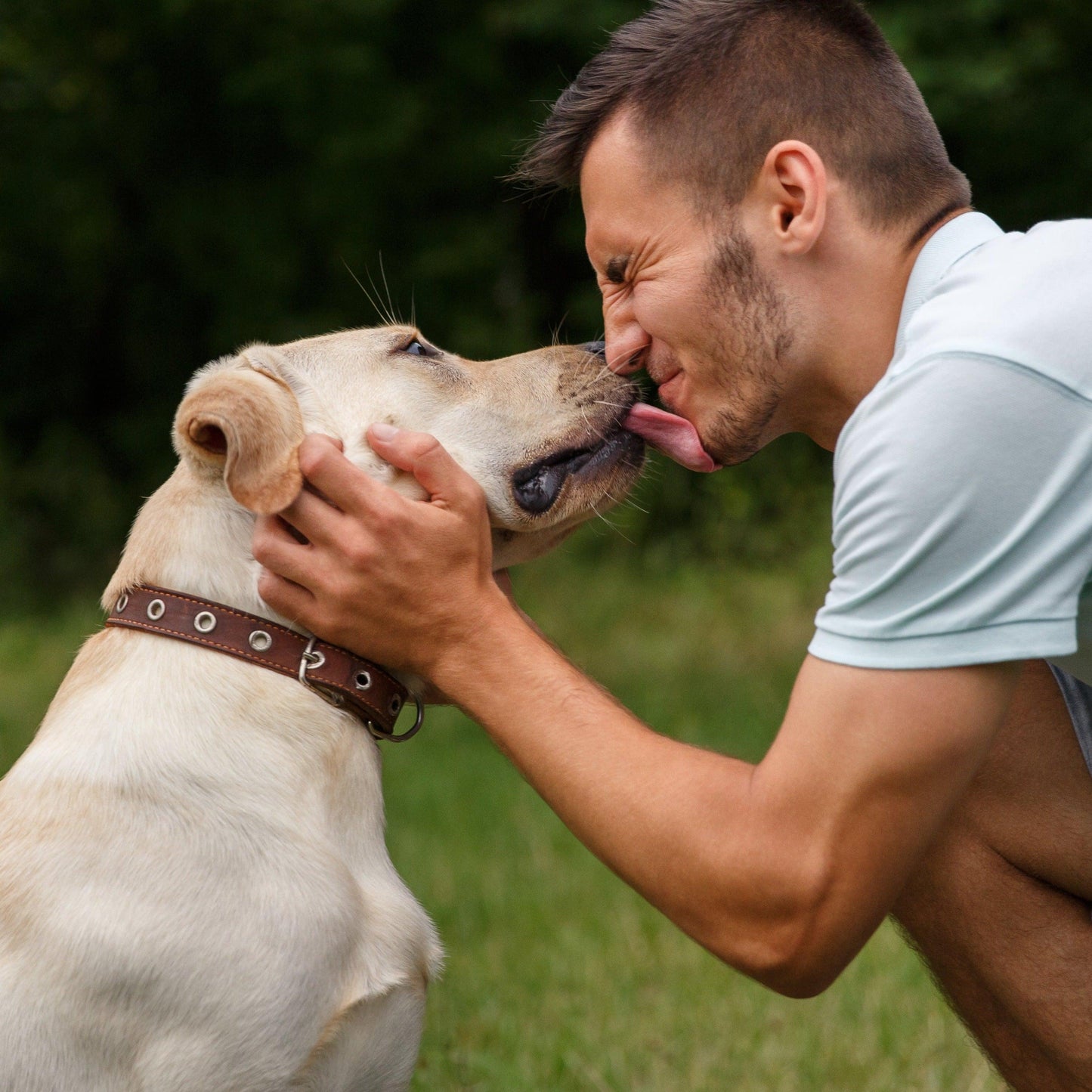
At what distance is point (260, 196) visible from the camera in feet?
45.4

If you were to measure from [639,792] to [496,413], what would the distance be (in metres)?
1.02

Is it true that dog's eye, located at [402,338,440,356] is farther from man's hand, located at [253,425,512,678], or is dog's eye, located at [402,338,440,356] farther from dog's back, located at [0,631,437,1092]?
dog's back, located at [0,631,437,1092]

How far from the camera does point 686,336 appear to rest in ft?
9.43

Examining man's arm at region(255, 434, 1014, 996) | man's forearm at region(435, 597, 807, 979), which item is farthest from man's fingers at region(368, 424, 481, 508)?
man's forearm at region(435, 597, 807, 979)

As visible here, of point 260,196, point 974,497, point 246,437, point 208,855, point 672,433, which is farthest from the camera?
point 260,196

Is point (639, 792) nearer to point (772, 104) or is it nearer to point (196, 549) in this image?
point (196, 549)

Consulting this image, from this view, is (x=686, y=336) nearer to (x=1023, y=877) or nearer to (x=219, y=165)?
(x=1023, y=877)

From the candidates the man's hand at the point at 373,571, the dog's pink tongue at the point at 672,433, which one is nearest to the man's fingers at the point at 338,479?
the man's hand at the point at 373,571

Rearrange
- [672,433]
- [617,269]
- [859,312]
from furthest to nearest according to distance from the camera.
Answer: [672,433], [617,269], [859,312]

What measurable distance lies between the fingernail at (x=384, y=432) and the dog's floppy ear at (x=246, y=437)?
19 cm

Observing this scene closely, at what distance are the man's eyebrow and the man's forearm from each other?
84cm

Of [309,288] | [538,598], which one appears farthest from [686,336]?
[309,288]

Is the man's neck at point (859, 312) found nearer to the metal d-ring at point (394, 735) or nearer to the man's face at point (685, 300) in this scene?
the man's face at point (685, 300)

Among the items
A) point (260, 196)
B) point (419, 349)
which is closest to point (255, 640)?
point (419, 349)
